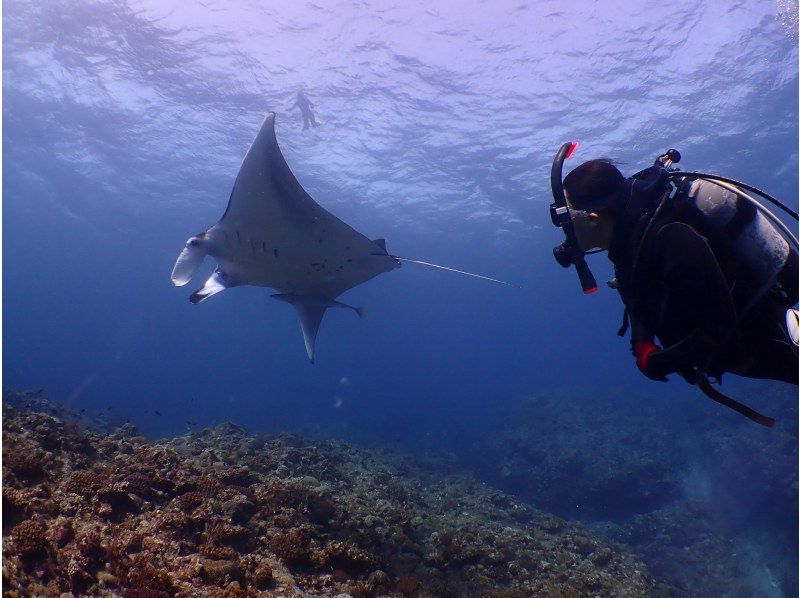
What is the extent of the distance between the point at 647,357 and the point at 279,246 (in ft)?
16.4

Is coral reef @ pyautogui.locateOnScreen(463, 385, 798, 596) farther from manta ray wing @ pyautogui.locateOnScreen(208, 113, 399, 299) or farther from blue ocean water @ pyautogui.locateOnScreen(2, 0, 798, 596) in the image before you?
manta ray wing @ pyautogui.locateOnScreen(208, 113, 399, 299)

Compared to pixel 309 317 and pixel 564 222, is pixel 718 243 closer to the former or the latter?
pixel 564 222

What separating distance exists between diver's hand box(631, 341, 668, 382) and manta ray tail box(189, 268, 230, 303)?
4.70m

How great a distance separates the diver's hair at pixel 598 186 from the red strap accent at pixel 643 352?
0.91 m

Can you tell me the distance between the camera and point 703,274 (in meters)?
2.39

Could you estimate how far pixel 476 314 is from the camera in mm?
110500

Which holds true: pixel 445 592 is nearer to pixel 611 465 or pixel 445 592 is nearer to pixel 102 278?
pixel 611 465

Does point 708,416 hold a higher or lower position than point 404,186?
lower

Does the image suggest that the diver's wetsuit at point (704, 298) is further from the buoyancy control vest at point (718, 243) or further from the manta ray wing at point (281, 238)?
A: the manta ray wing at point (281, 238)

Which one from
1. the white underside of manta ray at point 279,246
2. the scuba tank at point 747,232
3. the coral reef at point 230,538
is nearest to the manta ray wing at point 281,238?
the white underside of manta ray at point 279,246

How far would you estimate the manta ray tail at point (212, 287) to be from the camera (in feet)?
17.9

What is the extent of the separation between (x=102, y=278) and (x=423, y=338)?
106 metres

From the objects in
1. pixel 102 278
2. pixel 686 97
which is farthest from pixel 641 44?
pixel 102 278

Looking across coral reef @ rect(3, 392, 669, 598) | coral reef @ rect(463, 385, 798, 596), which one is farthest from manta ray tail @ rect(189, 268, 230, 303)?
coral reef @ rect(463, 385, 798, 596)
